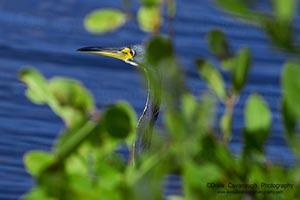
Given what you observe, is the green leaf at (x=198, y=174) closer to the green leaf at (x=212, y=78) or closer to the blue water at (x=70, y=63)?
the green leaf at (x=212, y=78)

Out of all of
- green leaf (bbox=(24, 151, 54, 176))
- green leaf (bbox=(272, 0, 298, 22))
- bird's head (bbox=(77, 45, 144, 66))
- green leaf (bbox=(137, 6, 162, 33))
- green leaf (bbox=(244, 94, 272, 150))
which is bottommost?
bird's head (bbox=(77, 45, 144, 66))

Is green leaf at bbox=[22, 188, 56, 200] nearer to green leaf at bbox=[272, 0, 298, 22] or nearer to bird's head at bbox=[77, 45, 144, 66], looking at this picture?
green leaf at bbox=[272, 0, 298, 22]

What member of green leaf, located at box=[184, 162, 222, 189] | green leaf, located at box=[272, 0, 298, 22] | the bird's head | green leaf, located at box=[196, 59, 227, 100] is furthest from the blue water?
green leaf, located at box=[272, 0, 298, 22]

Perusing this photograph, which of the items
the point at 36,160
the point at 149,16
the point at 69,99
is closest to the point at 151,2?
the point at 149,16

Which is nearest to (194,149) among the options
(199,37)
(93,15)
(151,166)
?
(151,166)

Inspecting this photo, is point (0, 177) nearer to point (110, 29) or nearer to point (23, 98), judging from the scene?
point (23, 98)

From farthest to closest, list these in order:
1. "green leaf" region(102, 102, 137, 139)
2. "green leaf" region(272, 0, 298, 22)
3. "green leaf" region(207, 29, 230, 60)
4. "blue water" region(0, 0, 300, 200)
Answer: "blue water" region(0, 0, 300, 200) < "green leaf" region(207, 29, 230, 60) < "green leaf" region(102, 102, 137, 139) < "green leaf" region(272, 0, 298, 22)

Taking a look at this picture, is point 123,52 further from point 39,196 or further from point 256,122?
point 39,196

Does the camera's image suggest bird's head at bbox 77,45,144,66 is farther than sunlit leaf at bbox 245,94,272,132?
Yes
